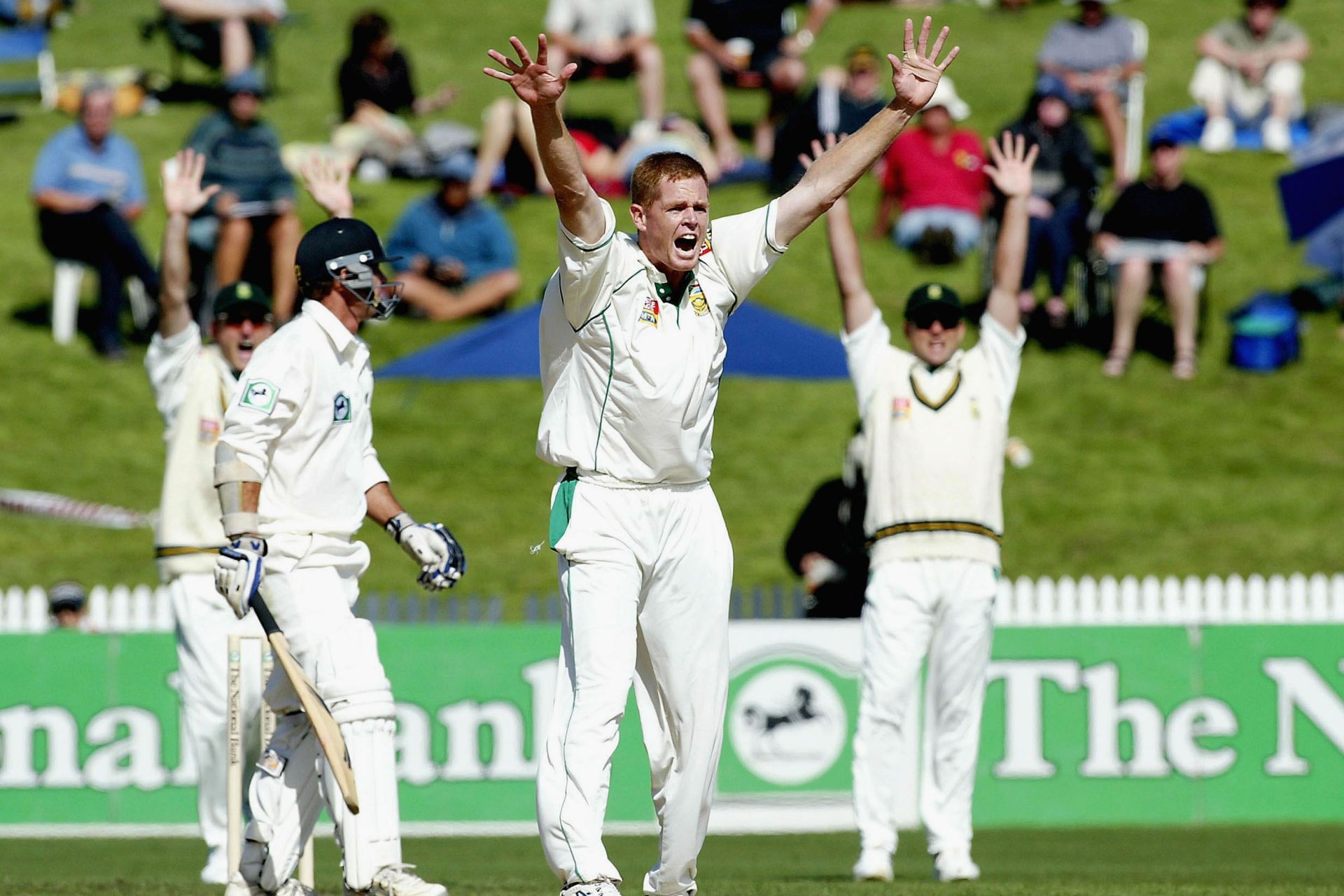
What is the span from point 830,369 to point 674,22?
593 inches

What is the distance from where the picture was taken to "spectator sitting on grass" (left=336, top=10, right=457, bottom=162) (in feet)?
68.7

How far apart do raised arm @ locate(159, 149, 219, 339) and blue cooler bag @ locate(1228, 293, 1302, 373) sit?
1176 centimetres

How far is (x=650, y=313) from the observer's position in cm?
593

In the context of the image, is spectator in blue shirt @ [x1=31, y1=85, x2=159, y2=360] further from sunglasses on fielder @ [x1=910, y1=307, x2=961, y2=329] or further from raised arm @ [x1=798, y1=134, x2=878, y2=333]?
sunglasses on fielder @ [x1=910, y1=307, x2=961, y2=329]

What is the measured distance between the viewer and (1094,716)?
1188cm

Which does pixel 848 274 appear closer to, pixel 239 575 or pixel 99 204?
pixel 239 575

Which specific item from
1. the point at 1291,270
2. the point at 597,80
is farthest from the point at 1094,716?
the point at 597,80

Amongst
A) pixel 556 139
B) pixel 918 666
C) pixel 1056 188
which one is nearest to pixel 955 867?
pixel 918 666

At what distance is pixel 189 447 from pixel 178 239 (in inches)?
35.3

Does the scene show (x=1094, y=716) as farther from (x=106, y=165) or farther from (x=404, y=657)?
(x=106, y=165)

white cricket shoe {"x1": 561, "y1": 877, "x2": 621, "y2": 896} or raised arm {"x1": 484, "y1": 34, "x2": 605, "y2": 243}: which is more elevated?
raised arm {"x1": 484, "y1": 34, "x2": 605, "y2": 243}

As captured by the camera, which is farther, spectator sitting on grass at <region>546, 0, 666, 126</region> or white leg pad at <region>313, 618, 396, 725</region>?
spectator sitting on grass at <region>546, 0, 666, 126</region>

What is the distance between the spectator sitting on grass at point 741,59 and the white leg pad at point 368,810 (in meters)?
14.3

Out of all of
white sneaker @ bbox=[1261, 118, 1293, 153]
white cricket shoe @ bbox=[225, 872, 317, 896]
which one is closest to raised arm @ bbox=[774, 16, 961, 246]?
white cricket shoe @ bbox=[225, 872, 317, 896]
